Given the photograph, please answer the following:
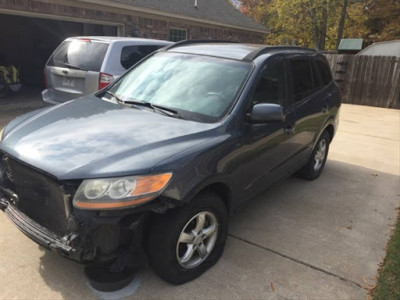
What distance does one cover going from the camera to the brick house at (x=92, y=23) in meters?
10.8

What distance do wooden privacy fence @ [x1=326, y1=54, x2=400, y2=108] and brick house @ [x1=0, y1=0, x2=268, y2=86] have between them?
6203 mm

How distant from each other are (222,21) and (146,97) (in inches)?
609

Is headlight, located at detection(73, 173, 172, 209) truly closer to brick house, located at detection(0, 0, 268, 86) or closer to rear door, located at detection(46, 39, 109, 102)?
rear door, located at detection(46, 39, 109, 102)

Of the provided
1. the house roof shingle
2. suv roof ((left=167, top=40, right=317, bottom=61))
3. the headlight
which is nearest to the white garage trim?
the house roof shingle

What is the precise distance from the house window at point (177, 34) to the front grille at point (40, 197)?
13.4m

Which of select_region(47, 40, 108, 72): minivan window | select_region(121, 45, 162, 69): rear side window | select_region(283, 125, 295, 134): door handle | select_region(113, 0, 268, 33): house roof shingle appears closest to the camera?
select_region(283, 125, 295, 134): door handle

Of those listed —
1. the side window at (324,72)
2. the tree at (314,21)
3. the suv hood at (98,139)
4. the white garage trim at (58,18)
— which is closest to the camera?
the suv hood at (98,139)

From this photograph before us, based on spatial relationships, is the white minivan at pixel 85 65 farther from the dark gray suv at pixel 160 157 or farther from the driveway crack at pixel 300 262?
the driveway crack at pixel 300 262

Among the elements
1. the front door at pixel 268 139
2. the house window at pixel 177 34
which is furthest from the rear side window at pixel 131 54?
the house window at pixel 177 34

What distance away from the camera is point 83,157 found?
2436 millimetres

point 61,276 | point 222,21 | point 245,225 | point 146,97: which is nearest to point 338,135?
point 245,225

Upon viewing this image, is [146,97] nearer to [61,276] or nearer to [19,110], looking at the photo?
[61,276]

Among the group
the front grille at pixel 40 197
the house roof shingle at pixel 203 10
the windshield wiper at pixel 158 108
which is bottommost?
the front grille at pixel 40 197

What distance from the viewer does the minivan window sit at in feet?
20.6
